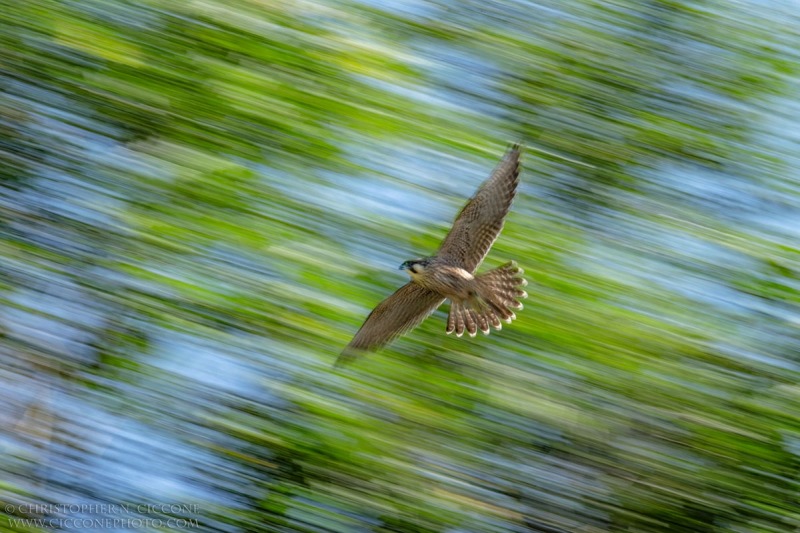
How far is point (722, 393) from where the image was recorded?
530 cm

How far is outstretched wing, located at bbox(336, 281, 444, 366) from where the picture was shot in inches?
209

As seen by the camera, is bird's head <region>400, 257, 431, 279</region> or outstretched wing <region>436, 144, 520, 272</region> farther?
outstretched wing <region>436, 144, 520, 272</region>

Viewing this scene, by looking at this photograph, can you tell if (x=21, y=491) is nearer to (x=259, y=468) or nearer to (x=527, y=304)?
(x=259, y=468)

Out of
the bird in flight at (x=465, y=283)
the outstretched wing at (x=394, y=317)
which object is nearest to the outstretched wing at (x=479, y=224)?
the bird in flight at (x=465, y=283)

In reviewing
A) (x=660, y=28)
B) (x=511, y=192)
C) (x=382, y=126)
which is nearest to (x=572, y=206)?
(x=511, y=192)

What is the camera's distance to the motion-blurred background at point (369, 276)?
5.01 m

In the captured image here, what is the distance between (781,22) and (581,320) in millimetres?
2702

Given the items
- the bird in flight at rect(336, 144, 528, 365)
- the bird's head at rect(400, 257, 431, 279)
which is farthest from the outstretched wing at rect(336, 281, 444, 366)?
the bird's head at rect(400, 257, 431, 279)

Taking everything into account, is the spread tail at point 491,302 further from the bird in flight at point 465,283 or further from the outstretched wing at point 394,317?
the outstretched wing at point 394,317

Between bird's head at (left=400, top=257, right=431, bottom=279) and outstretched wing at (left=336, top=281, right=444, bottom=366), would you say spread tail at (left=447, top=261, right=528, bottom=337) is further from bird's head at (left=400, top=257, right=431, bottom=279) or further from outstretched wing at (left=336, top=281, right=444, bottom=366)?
bird's head at (left=400, top=257, right=431, bottom=279)

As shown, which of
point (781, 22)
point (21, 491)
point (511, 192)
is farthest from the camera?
point (781, 22)

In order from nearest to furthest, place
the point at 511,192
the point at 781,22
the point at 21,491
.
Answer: the point at 21,491 < the point at 511,192 < the point at 781,22

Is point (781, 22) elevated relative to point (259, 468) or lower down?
elevated

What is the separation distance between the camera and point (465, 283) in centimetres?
555
